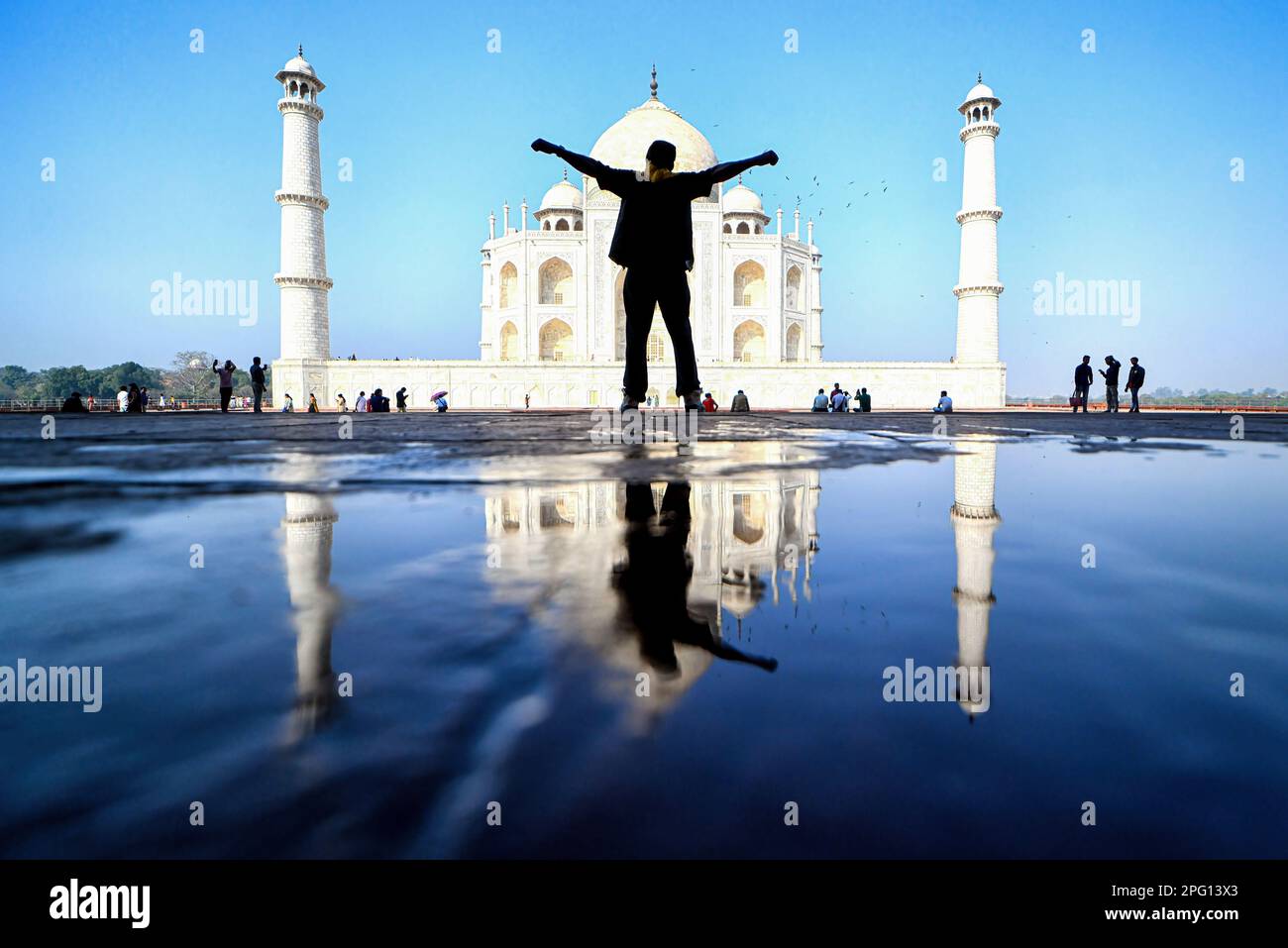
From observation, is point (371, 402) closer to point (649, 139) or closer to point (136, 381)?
point (649, 139)

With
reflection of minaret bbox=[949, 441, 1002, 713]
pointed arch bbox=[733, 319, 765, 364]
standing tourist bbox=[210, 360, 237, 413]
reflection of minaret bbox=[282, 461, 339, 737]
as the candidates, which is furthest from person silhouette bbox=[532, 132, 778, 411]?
pointed arch bbox=[733, 319, 765, 364]

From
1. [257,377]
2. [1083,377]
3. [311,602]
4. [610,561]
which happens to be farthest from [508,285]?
[311,602]

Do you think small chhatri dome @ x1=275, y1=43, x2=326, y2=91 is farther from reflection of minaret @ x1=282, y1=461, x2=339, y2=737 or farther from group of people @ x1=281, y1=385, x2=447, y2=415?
reflection of minaret @ x1=282, y1=461, x2=339, y2=737

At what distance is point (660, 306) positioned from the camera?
19.4 ft

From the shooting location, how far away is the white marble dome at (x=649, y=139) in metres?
32.6

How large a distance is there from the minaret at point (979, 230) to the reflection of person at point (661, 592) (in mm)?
27700

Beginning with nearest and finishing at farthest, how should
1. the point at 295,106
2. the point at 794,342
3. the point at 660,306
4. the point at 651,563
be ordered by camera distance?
the point at 651,563 → the point at 660,306 → the point at 295,106 → the point at 794,342

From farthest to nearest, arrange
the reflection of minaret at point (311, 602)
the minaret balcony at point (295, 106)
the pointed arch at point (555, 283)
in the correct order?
the pointed arch at point (555, 283), the minaret balcony at point (295, 106), the reflection of minaret at point (311, 602)

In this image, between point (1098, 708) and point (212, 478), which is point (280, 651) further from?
point (212, 478)

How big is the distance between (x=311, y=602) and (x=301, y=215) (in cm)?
2726

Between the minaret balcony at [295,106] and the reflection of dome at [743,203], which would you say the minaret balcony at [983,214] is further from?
the minaret balcony at [295,106]

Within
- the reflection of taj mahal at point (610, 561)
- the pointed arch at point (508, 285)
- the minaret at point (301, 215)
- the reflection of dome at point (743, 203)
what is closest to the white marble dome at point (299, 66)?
the minaret at point (301, 215)

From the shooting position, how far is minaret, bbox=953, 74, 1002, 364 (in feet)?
85.3
